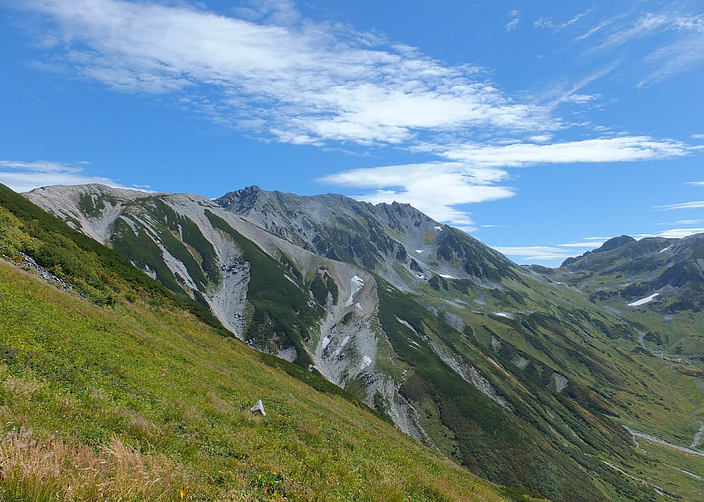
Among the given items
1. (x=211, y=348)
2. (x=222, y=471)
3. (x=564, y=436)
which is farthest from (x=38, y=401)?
(x=564, y=436)

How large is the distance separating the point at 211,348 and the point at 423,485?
30.0 meters

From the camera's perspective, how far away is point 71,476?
5.76m

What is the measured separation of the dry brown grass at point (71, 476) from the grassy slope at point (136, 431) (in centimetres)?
2

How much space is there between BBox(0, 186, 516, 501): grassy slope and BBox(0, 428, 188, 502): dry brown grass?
0.02 meters

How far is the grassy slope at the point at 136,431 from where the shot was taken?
20.9 ft

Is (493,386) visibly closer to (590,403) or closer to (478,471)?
(478,471)

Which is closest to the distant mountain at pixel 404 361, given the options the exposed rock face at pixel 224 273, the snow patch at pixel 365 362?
the snow patch at pixel 365 362

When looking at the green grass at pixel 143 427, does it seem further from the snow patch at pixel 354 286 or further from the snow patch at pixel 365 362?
the snow patch at pixel 354 286

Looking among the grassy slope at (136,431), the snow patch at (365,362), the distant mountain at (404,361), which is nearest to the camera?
the grassy slope at (136,431)

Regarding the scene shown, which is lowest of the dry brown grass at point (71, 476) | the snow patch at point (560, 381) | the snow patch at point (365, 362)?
the snow patch at point (365, 362)

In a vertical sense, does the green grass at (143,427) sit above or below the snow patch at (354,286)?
below

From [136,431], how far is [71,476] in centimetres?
582

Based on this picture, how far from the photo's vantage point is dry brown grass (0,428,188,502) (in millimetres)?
5148

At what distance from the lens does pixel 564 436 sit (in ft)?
412
